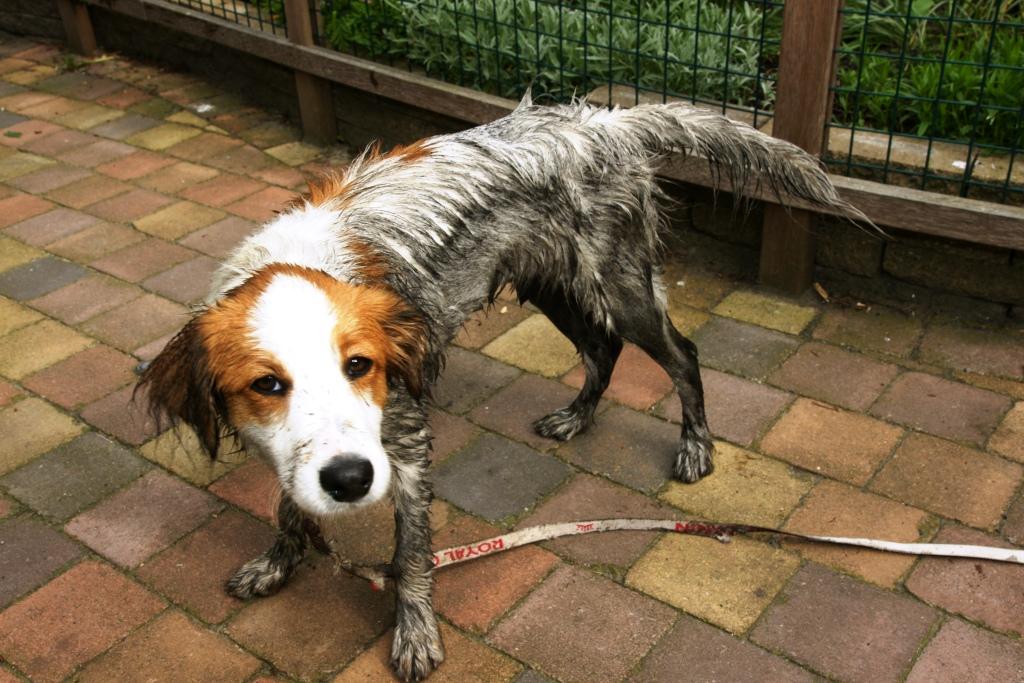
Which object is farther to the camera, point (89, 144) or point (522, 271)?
point (89, 144)

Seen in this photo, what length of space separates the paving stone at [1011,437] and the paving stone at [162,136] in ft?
16.2

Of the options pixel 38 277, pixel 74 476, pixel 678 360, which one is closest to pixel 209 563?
pixel 74 476

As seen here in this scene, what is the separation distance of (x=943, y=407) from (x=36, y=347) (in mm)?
3703

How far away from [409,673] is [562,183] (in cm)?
154

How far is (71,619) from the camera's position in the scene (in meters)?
3.13

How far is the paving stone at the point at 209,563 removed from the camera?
3203mm

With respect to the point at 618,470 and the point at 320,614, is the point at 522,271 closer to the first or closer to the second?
the point at 618,470

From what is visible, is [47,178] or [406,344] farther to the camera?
[47,178]

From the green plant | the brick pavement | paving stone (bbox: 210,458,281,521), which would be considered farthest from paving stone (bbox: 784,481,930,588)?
the green plant

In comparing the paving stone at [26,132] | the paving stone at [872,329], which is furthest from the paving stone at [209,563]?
the paving stone at [26,132]

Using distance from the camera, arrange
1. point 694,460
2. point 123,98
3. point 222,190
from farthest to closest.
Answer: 1. point 123,98
2. point 222,190
3. point 694,460

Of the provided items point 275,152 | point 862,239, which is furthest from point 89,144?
point 862,239

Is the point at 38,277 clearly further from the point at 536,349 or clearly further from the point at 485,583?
the point at 485,583

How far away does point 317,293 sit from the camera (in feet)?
8.27
